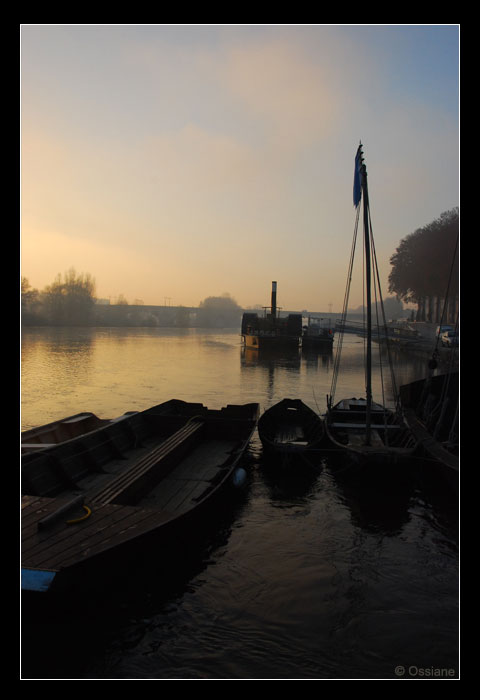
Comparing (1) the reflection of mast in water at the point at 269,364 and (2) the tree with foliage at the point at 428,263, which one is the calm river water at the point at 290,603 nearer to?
(1) the reflection of mast in water at the point at 269,364

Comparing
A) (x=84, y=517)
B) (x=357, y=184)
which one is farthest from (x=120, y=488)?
(x=357, y=184)

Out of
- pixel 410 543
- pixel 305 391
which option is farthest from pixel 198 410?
pixel 305 391

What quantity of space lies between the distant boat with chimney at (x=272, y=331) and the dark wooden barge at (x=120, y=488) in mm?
59607

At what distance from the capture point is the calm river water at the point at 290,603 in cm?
670

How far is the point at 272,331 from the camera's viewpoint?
8181cm

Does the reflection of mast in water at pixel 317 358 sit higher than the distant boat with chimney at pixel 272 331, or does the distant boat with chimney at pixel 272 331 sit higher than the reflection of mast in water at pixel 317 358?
the distant boat with chimney at pixel 272 331

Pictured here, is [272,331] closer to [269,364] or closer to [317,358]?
[317,358]

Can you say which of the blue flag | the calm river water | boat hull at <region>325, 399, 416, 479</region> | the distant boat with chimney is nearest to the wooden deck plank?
the calm river water

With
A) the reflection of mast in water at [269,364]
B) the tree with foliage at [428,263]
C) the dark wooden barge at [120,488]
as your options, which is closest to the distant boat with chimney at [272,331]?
the reflection of mast in water at [269,364]

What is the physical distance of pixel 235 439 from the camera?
1616cm

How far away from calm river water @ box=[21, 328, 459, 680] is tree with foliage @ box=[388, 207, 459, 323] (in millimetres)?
66294

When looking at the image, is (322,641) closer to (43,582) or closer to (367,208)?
(43,582)

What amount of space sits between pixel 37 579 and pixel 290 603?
4.55 m
